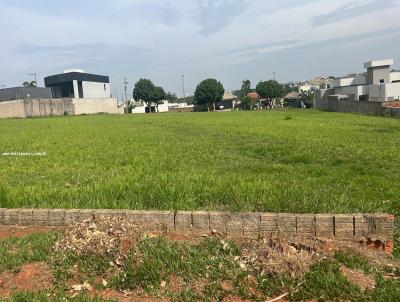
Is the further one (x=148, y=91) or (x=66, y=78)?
(x=148, y=91)

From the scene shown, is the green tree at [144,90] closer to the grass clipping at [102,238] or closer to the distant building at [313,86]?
the distant building at [313,86]

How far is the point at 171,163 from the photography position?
34.6ft

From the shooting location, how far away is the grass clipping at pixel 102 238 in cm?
430

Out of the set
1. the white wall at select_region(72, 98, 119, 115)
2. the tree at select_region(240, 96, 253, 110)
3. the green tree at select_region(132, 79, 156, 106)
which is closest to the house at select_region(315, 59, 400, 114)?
the tree at select_region(240, 96, 253, 110)

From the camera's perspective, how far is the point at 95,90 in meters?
102

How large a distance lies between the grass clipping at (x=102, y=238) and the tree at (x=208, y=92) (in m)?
91.8

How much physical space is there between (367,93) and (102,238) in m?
59.3

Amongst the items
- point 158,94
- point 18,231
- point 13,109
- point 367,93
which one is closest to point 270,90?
point 158,94

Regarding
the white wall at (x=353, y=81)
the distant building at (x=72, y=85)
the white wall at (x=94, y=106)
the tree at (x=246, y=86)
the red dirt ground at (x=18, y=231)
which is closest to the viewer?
the red dirt ground at (x=18, y=231)

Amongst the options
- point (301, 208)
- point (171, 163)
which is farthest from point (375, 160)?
point (301, 208)

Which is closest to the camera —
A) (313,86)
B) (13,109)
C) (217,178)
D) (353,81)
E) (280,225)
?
(280,225)

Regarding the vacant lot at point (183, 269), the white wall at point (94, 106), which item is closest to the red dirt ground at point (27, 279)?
the vacant lot at point (183, 269)

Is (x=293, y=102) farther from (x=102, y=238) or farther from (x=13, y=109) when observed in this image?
(x=102, y=238)

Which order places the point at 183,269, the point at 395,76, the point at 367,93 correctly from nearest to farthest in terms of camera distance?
the point at 183,269, the point at 367,93, the point at 395,76
